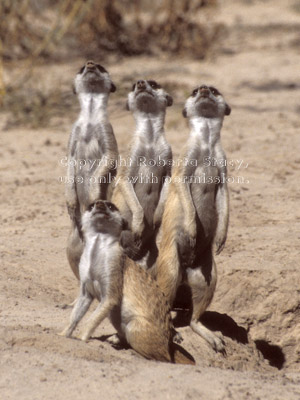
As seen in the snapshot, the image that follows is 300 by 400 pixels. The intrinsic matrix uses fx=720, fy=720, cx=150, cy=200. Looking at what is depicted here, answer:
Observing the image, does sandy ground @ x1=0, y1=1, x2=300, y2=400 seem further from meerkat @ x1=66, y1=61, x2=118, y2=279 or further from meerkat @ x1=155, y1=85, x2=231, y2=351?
meerkat @ x1=66, y1=61, x2=118, y2=279

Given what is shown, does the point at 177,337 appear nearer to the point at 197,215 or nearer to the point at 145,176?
the point at 197,215

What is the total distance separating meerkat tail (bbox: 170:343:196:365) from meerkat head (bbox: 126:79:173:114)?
171 centimetres

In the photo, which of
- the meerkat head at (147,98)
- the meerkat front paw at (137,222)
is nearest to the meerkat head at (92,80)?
the meerkat head at (147,98)

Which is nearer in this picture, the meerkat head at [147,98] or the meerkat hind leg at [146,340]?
the meerkat hind leg at [146,340]

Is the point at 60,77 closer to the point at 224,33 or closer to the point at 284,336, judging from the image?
the point at 224,33

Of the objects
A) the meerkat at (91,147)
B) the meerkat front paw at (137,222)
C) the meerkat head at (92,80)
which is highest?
the meerkat head at (92,80)

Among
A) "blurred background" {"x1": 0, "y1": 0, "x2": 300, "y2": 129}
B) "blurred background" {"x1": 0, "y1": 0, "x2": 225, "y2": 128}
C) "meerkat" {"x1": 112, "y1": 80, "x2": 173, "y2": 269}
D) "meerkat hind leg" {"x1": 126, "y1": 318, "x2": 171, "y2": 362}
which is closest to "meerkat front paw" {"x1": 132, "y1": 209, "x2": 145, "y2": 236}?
"meerkat" {"x1": 112, "y1": 80, "x2": 173, "y2": 269}

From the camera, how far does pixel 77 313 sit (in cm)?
407

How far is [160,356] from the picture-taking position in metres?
4.03

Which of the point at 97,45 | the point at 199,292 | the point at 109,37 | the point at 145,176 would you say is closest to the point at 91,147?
the point at 145,176

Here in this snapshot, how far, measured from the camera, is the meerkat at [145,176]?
500cm

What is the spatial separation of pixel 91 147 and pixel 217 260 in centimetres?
136

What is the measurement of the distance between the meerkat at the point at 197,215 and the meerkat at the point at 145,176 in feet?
0.64

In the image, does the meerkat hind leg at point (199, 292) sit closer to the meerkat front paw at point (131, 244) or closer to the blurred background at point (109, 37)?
the meerkat front paw at point (131, 244)
